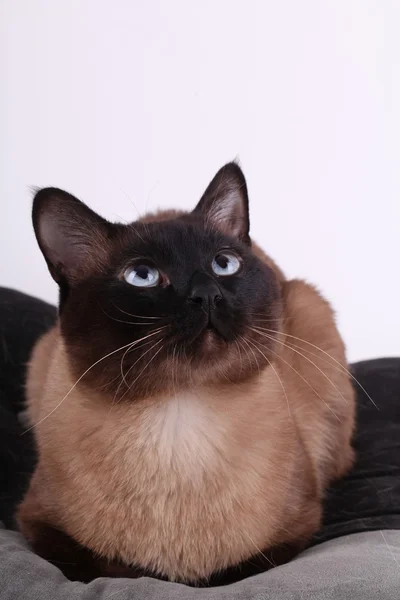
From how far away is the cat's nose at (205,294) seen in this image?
93 cm

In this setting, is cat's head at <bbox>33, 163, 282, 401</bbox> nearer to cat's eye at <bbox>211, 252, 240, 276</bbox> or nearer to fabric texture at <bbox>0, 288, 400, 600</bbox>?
cat's eye at <bbox>211, 252, 240, 276</bbox>

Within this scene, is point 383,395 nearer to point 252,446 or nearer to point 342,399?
point 342,399

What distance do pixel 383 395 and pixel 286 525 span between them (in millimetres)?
870

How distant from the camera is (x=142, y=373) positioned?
3.14ft

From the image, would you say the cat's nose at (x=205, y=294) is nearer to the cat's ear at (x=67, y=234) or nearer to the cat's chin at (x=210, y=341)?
the cat's chin at (x=210, y=341)

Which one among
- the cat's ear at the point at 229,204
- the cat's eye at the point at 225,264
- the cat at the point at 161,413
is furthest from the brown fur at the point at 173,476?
the cat's ear at the point at 229,204

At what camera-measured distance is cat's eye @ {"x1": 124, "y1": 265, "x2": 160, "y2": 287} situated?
1.01 metres

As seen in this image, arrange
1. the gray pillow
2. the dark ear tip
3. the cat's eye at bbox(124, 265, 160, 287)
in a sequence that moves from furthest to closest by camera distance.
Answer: the dark ear tip
the cat's eye at bbox(124, 265, 160, 287)
the gray pillow

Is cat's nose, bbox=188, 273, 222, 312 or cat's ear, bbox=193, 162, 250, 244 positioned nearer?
cat's nose, bbox=188, 273, 222, 312

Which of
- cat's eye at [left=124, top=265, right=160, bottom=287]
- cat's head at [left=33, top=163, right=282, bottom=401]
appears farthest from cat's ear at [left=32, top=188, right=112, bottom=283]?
cat's eye at [left=124, top=265, right=160, bottom=287]

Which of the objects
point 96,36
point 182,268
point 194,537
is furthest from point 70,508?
point 96,36

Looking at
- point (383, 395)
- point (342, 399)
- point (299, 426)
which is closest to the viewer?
point (299, 426)

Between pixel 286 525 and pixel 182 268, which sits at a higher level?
pixel 182 268

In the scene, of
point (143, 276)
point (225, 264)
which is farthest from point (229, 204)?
point (143, 276)
